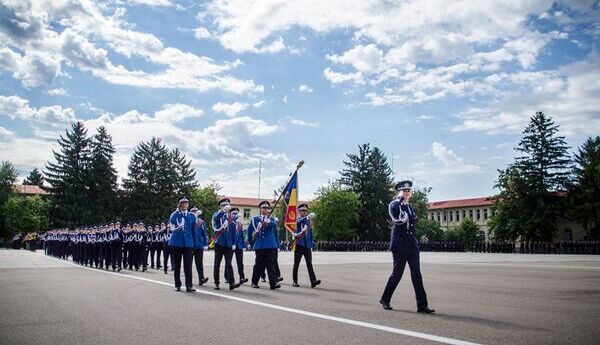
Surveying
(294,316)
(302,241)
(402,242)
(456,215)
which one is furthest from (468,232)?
(294,316)

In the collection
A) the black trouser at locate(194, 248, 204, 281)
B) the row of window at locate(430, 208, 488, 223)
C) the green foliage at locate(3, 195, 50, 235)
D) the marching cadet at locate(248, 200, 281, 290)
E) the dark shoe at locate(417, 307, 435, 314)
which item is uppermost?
the row of window at locate(430, 208, 488, 223)

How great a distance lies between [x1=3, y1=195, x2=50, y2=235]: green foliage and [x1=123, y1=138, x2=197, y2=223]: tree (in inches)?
673

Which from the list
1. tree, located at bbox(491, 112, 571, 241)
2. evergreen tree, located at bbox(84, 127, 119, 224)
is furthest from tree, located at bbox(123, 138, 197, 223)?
tree, located at bbox(491, 112, 571, 241)

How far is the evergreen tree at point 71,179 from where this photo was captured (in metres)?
67.6

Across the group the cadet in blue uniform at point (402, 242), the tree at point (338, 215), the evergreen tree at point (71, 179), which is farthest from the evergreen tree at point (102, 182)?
the cadet in blue uniform at point (402, 242)

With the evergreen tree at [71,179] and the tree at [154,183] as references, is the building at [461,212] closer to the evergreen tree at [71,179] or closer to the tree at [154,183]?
the tree at [154,183]

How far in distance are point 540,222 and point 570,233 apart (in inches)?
972

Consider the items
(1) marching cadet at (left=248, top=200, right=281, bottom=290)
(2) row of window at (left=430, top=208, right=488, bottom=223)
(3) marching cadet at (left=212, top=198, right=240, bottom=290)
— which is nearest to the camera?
(1) marching cadet at (left=248, top=200, right=281, bottom=290)

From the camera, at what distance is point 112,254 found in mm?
20578

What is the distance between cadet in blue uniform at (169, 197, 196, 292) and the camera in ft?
37.5

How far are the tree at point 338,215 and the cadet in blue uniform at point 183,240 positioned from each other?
63.9 meters

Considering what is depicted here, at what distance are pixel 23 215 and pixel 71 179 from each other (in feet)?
58.2

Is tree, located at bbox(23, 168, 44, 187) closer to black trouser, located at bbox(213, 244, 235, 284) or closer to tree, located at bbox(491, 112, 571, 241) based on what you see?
tree, located at bbox(491, 112, 571, 241)

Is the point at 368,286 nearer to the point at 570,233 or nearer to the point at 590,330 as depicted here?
the point at 590,330
